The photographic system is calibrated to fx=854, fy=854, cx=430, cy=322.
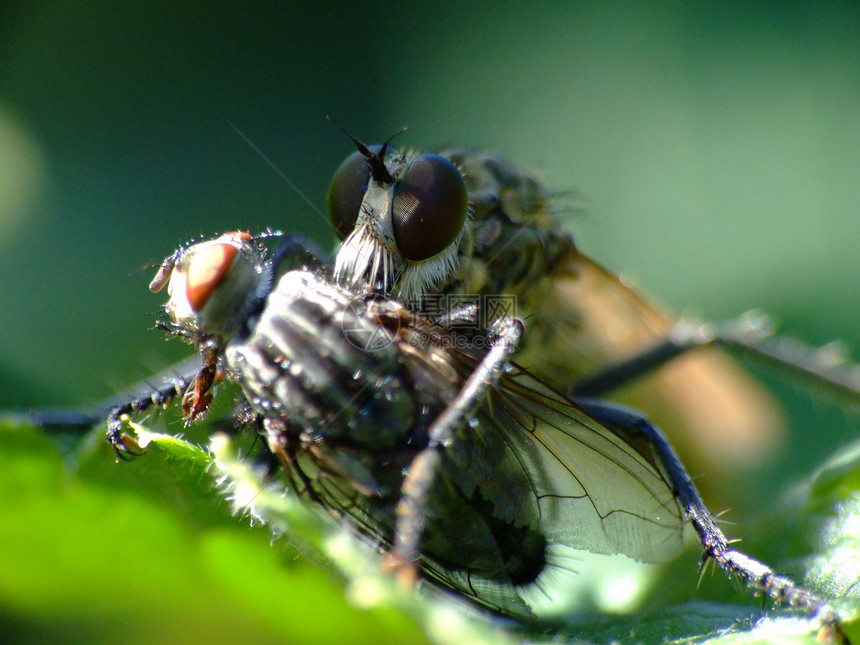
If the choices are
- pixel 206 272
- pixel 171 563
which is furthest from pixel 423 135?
pixel 171 563

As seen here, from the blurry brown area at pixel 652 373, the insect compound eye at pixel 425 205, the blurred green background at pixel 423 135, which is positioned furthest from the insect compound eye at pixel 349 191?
the blurry brown area at pixel 652 373

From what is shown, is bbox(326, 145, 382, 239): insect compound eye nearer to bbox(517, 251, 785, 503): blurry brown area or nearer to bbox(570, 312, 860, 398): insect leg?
bbox(517, 251, 785, 503): blurry brown area

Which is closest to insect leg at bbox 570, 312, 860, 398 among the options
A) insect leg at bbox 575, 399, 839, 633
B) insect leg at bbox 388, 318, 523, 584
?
insect leg at bbox 575, 399, 839, 633

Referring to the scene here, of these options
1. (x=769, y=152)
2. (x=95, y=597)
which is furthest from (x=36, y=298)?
(x=769, y=152)

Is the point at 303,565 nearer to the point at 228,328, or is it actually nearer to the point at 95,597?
the point at 95,597

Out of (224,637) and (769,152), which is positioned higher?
(769,152)

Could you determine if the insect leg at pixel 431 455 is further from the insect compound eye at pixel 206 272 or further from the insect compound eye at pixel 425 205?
the insect compound eye at pixel 425 205
